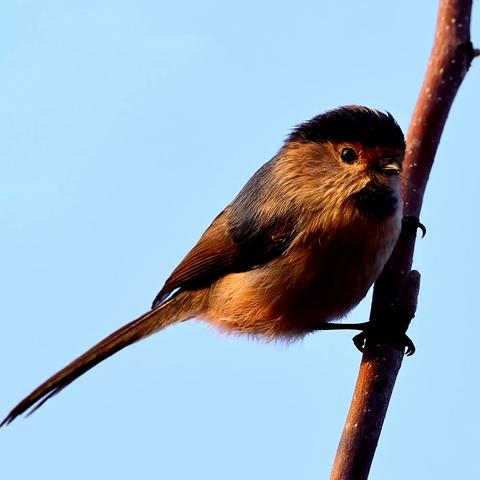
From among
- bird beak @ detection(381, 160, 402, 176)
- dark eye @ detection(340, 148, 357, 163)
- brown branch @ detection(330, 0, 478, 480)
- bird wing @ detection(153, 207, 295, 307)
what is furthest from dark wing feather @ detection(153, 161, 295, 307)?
brown branch @ detection(330, 0, 478, 480)

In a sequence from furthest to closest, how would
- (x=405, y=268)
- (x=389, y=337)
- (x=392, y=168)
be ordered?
(x=392, y=168) → (x=405, y=268) → (x=389, y=337)

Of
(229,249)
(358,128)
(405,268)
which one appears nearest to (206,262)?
(229,249)

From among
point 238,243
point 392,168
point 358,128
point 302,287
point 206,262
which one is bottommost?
point 302,287

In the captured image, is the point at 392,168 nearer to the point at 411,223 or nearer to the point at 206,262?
the point at 411,223

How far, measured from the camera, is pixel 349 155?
4250 mm

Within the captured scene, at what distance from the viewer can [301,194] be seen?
14.3 ft

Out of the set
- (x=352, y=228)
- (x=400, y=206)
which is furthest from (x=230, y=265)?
(x=400, y=206)

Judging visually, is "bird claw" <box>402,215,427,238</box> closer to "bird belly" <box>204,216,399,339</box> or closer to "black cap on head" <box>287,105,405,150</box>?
"bird belly" <box>204,216,399,339</box>

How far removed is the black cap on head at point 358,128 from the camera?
4.10 meters

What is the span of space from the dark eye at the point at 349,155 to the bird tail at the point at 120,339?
4.10 ft

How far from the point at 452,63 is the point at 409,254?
1.02 meters

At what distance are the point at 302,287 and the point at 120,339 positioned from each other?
1111 mm

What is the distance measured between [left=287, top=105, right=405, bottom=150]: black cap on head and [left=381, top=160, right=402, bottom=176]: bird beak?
0.33 ft

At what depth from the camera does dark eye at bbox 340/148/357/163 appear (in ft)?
13.9
